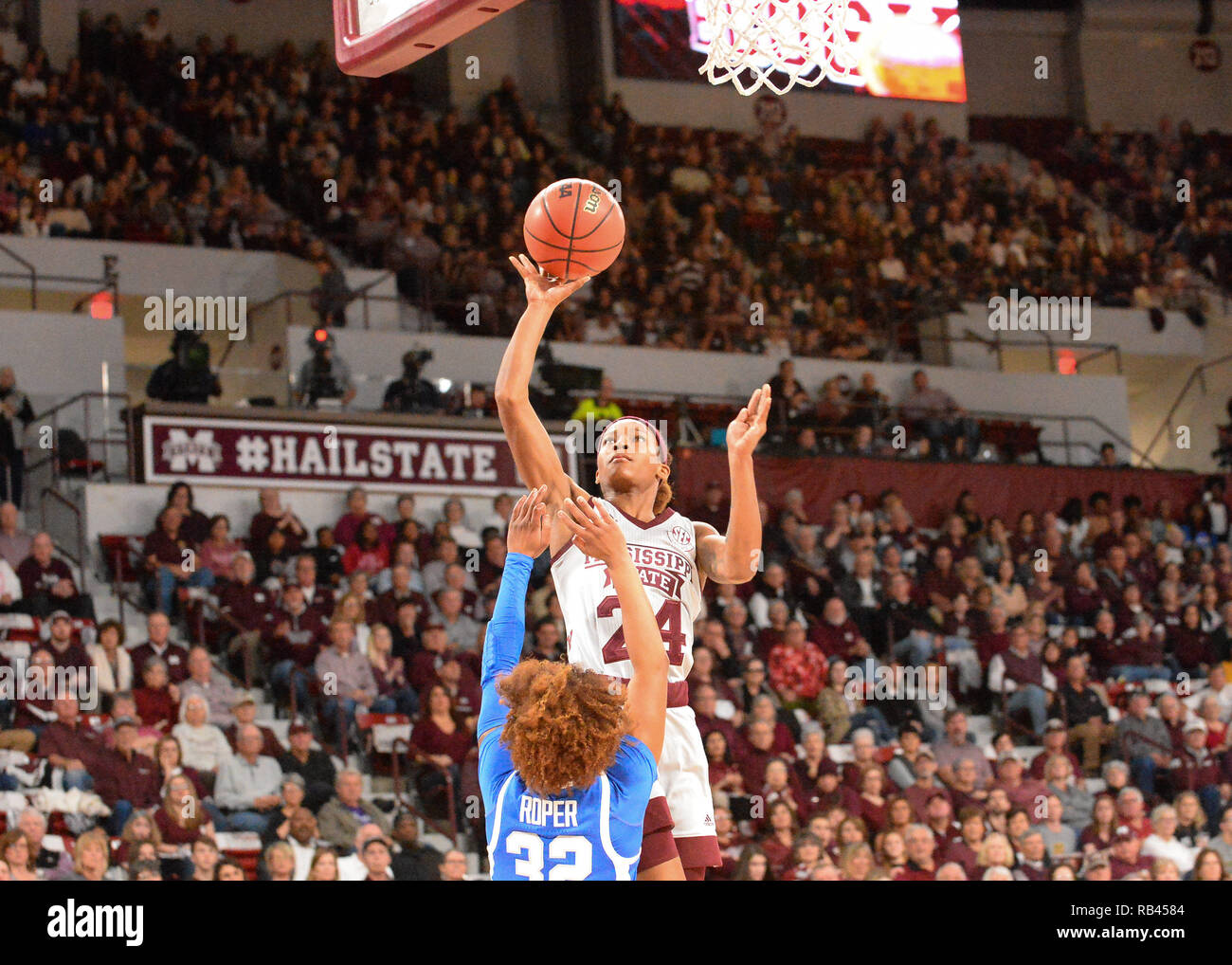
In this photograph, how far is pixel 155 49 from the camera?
18391 millimetres

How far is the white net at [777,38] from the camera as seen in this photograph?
6672mm

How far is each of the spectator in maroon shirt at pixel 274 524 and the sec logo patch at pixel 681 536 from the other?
8.25 metres

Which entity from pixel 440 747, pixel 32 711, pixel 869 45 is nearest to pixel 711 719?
pixel 440 747

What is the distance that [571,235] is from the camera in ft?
18.1

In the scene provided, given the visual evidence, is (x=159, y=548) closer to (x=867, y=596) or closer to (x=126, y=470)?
(x=126, y=470)

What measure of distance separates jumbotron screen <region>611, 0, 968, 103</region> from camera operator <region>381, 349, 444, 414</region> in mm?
7508

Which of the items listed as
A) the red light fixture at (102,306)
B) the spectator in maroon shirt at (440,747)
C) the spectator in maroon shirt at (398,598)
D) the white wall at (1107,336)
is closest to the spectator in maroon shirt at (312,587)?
the spectator in maroon shirt at (398,598)

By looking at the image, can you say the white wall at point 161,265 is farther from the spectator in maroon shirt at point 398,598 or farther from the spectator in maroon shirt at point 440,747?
the spectator in maroon shirt at point 440,747

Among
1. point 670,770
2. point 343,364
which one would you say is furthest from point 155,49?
point 670,770

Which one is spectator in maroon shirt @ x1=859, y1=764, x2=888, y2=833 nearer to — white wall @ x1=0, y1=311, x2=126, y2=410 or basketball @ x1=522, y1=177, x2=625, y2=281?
basketball @ x1=522, y1=177, x2=625, y2=281

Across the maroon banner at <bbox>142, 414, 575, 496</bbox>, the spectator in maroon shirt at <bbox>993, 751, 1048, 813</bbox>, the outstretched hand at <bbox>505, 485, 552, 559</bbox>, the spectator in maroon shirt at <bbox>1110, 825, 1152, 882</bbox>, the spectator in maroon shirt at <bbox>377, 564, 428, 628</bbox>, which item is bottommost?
the spectator in maroon shirt at <bbox>1110, 825, 1152, 882</bbox>

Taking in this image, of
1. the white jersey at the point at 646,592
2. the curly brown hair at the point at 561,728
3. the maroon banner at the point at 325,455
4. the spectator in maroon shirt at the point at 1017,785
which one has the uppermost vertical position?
the maroon banner at the point at 325,455

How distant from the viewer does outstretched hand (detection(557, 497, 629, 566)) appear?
4102 millimetres

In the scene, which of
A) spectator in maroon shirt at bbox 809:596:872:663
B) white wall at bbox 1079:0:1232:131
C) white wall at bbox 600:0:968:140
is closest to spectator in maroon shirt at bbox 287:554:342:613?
spectator in maroon shirt at bbox 809:596:872:663
